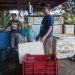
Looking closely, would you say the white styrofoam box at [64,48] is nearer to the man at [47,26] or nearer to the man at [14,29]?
the man at [14,29]

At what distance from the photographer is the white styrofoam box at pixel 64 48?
15.6ft

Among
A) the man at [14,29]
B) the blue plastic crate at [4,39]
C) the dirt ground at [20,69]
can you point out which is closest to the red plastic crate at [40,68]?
the dirt ground at [20,69]

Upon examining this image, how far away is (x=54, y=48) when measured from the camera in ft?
16.1

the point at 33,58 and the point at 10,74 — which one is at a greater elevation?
the point at 33,58

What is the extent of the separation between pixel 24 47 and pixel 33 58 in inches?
14.6

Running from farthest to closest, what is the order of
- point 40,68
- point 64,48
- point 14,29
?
point 14,29, point 64,48, point 40,68

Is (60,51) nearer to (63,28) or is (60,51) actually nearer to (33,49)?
(33,49)

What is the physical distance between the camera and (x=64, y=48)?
4.83 m

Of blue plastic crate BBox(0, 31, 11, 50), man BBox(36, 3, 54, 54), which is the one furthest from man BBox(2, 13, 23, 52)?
man BBox(36, 3, 54, 54)

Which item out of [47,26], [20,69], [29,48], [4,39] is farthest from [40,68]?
[4,39]

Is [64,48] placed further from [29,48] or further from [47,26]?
[29,48]

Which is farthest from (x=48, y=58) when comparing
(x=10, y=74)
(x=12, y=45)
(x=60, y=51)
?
(x=12, y=45)

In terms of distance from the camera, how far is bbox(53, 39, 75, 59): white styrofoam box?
4766 mm

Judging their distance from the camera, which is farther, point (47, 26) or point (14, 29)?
point (14, 29)
